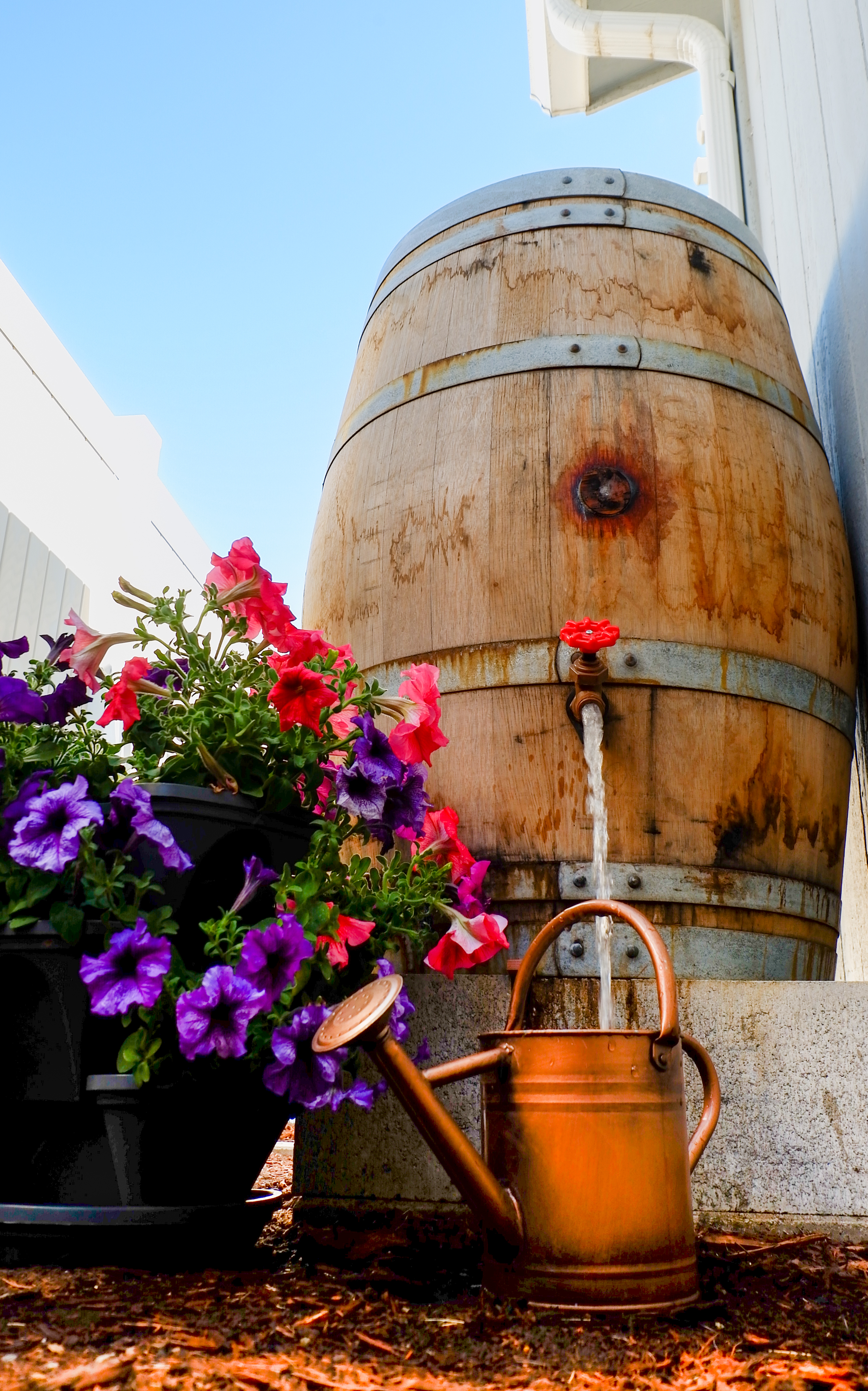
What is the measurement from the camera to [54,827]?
1014 millimetres

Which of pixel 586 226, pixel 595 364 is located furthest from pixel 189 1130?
pixel 586 226

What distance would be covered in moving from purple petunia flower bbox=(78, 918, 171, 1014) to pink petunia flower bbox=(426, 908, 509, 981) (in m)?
0.36

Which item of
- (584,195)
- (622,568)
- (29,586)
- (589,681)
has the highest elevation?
(29,586)

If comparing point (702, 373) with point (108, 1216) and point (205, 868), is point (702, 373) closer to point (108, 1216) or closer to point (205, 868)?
point (205, 868)

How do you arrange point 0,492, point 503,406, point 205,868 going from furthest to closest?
point 0,492 < point 503,406 < point 205,868

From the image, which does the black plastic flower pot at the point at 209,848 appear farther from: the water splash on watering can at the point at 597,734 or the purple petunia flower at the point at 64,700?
the water splash on watering can at the point at 597,734

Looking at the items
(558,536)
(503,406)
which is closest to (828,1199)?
(558,536)

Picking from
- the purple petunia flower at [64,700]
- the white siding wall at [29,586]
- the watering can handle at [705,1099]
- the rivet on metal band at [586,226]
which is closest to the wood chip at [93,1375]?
the watering can handle at [705,1099]

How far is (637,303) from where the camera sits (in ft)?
5.57

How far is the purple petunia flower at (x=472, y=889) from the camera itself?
1.24 metres

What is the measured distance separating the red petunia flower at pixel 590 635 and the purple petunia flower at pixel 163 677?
1.59ft

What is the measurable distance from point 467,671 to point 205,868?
0.54m

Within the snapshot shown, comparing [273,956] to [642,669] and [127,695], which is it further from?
[642,669]

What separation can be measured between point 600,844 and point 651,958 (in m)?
0.34
